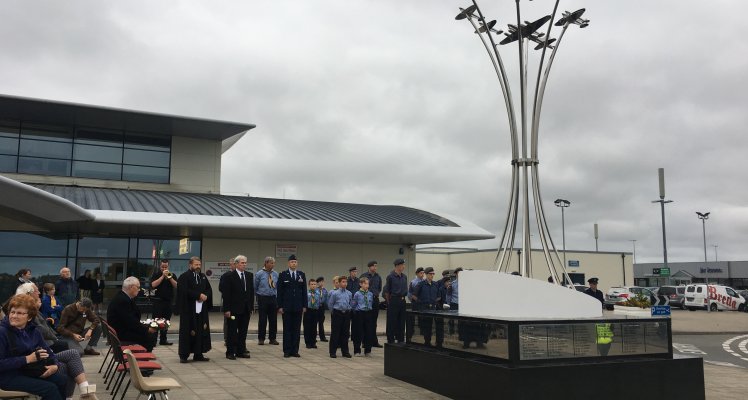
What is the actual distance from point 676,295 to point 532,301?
34.9 m

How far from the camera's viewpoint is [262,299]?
1295 cm

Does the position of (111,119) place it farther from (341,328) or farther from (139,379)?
(139,379)

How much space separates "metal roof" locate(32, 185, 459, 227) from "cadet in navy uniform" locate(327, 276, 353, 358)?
10139mm

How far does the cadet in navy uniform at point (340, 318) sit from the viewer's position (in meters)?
11.9

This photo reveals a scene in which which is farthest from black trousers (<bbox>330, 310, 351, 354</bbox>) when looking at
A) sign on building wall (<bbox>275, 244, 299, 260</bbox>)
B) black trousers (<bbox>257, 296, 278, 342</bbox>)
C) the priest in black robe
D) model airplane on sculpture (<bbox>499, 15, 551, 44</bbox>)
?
sign on building wall (<bbox>275, 244, 299, 260</bbox>)

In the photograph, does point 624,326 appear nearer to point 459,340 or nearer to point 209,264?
point 459,340

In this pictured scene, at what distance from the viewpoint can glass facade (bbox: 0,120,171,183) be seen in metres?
25.9

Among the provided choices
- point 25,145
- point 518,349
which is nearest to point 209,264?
point 25,145

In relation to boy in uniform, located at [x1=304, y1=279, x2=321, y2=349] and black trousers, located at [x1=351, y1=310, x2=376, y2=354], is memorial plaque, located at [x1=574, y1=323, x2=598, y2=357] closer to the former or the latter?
black trousers, located at [x1=351, y1=310, x2=376, y2=354]

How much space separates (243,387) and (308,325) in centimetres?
516

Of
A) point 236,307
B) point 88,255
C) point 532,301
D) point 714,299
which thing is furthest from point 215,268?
point 714,299

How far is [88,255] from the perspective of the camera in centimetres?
2223

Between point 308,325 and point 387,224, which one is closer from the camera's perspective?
point 308,325

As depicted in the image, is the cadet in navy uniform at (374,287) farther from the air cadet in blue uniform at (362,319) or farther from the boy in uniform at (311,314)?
the boy in uniform at (311,314)
